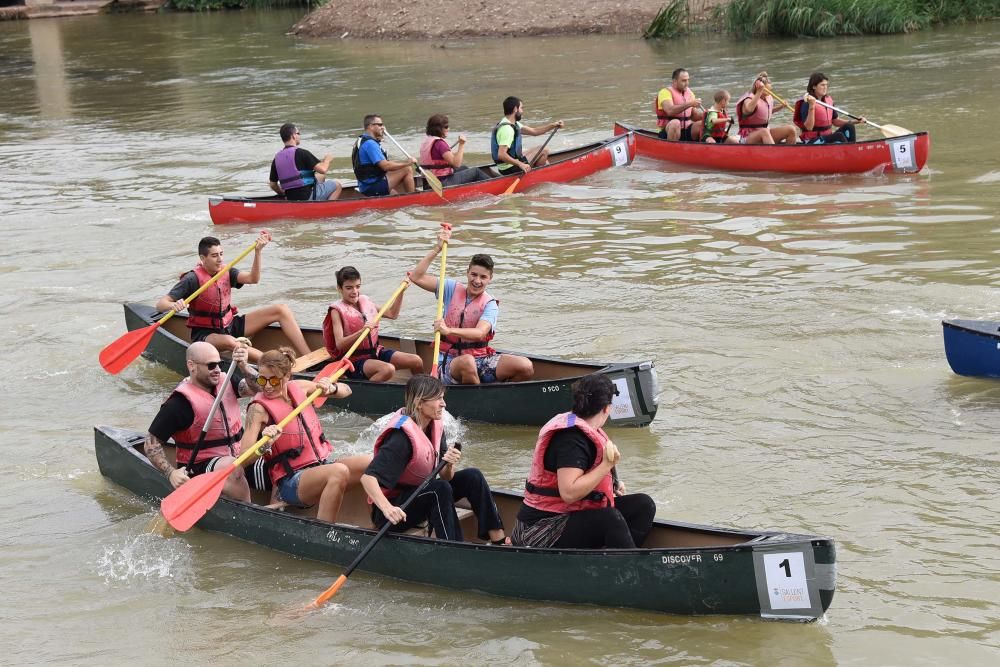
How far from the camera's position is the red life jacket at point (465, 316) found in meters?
8.91

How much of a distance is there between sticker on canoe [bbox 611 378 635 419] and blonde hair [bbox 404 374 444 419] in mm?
2146

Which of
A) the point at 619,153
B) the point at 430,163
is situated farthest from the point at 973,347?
the point at 619,153

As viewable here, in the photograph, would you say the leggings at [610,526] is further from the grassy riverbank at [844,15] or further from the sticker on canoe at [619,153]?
the grassy riverbank at [844,15]

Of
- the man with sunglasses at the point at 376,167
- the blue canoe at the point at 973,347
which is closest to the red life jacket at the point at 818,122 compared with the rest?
the man with sunglasses at the point at 376,167

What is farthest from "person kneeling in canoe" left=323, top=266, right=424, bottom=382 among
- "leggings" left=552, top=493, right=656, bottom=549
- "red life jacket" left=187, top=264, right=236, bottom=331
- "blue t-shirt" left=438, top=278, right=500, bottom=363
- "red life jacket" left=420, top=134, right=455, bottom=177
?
"red life jacket" left=420, top=134, right=455, bottom=177

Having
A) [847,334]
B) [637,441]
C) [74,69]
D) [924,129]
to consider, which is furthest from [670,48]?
[637,441]

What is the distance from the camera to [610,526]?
6203 mm

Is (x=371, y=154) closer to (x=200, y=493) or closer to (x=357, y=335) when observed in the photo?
(x=357, y=335)

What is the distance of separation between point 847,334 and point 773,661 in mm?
4786

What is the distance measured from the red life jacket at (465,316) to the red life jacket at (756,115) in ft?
26.3

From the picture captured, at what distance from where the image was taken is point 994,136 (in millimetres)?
16766

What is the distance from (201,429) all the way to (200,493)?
1.49ft

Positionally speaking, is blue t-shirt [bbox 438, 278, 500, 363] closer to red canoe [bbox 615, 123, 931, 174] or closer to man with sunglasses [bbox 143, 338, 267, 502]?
man with sunglasses [bbox 143, 338, 267, 502]

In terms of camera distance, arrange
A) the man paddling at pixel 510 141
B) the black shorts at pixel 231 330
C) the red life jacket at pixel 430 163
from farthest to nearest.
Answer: the man paddling at pixel 510 141 → the red life jacket at pixel 430 163 → the black shorts at pixel 231 330
